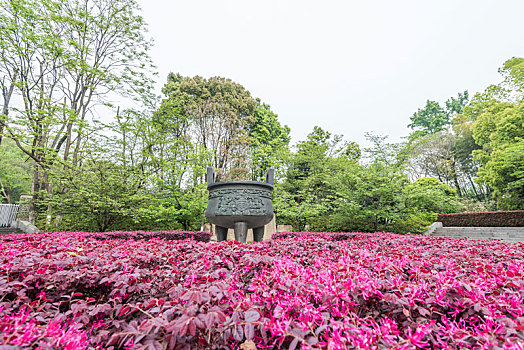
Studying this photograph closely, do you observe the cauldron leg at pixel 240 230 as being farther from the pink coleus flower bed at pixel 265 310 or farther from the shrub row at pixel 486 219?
the shrub row at pixel 486 219

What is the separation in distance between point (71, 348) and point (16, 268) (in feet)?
4.20

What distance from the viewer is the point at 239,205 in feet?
13.7

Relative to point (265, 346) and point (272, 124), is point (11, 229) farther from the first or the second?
point (272, 124)

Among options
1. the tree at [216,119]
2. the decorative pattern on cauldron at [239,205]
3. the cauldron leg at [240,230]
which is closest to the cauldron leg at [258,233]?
the decorative pattern on cauldron at [239,205]

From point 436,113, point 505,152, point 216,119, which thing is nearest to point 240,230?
point 216,119

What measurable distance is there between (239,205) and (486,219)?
15731 mm

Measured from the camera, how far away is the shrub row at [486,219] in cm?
1187

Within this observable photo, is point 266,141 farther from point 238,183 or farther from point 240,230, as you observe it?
point 240,230

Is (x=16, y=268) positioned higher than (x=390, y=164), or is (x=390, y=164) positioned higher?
(x=390, y=164)

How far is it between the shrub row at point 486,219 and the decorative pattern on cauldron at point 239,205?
14.8m

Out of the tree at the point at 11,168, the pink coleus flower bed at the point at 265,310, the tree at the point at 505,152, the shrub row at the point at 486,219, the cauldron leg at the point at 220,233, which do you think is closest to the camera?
the pink coleus flower bed at the point at 265,310

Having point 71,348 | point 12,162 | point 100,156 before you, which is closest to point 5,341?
point 71,348

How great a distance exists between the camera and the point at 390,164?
10.4 m

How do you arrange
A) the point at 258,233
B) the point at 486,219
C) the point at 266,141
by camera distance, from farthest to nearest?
the point at 266,141, the point at 486,219, the point at 258,233
